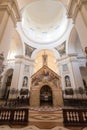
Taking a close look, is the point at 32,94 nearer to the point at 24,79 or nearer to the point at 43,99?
the point at 43,99

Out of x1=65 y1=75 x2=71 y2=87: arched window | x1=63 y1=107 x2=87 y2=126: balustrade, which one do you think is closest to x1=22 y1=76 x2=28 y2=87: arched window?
x1=65 y1=75 x2=71 y2=87: arched window

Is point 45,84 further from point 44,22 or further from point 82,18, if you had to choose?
point 44,22

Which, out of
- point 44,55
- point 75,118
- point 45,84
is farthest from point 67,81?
point 75,118

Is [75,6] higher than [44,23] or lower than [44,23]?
lower

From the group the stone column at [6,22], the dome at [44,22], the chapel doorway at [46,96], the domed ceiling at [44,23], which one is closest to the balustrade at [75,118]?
the stone column at [6,22]

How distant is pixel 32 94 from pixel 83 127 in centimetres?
817

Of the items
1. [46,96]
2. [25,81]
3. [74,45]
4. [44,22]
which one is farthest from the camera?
[44,22]

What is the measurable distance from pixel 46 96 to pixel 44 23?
11.9 metres

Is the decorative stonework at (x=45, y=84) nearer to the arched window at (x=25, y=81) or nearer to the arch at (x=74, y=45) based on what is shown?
the arched window at (x=25, y=81)

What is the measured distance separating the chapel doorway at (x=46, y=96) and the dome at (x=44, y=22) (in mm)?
7120

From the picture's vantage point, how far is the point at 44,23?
18.0 meters

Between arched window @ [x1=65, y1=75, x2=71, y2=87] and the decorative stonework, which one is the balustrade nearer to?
the decorative stonework

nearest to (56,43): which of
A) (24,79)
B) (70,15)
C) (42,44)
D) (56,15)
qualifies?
(42,44)

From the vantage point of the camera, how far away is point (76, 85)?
1145 centimetres
